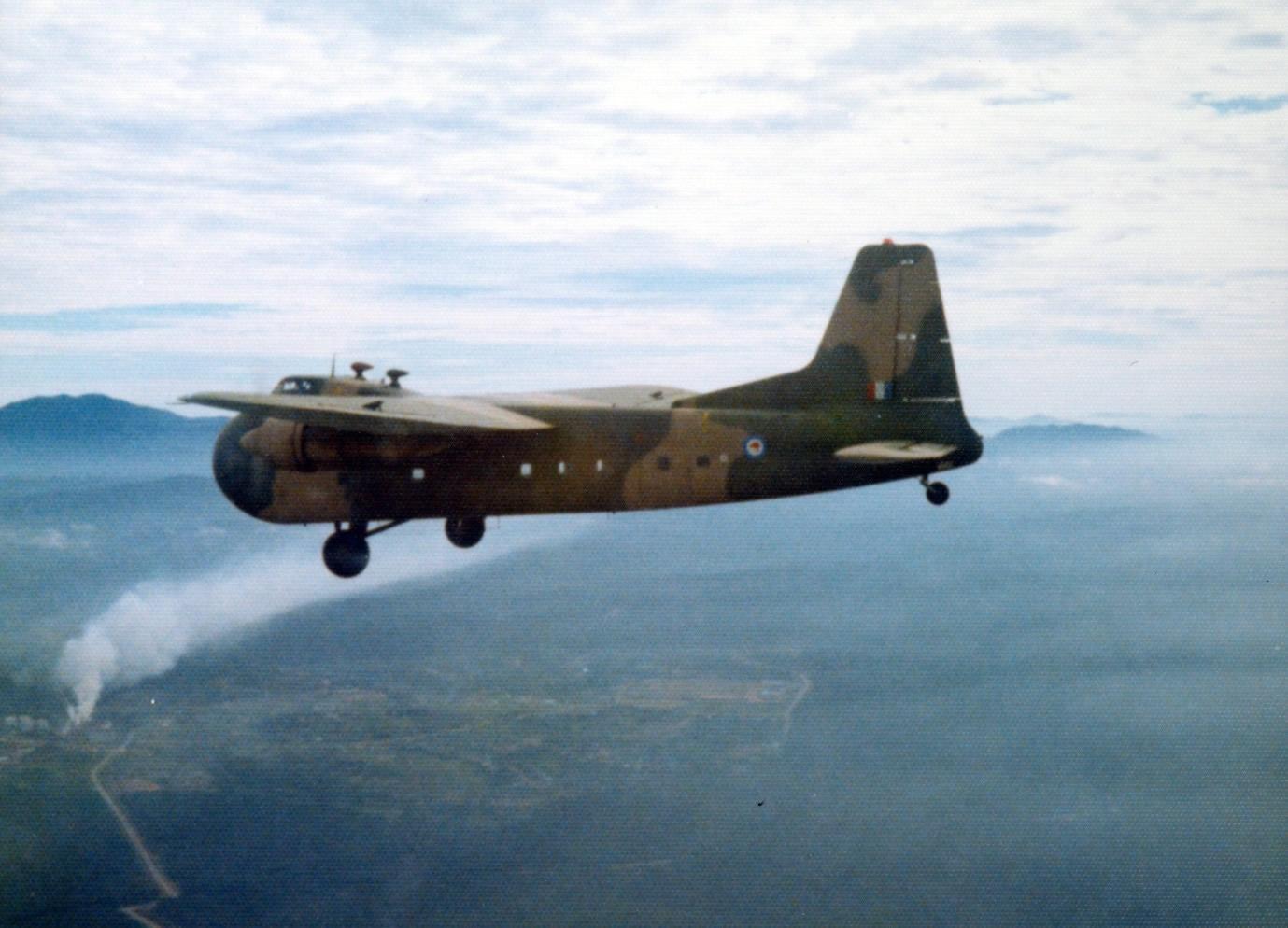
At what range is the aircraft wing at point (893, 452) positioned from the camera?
105 feet

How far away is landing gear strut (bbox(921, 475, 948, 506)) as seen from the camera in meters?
31.2

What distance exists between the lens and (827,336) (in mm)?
35031

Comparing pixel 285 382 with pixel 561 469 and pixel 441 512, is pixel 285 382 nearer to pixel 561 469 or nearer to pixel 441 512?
pixel 441 512

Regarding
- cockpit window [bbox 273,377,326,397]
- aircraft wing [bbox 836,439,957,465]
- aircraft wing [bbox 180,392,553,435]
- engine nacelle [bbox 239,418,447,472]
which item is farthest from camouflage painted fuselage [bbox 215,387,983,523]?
cockpit window [bbox 273,377,326,397]

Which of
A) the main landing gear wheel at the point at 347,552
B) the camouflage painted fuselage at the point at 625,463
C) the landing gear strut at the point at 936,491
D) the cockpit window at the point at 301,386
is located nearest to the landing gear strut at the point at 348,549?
the main landing gear wheel at the point at 347,552

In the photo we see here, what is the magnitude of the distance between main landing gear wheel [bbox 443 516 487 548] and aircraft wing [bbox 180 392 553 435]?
4691 millimetres

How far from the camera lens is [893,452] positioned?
32.3 m

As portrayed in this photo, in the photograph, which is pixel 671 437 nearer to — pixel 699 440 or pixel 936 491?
pixel 699 440

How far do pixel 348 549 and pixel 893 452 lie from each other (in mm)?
18237

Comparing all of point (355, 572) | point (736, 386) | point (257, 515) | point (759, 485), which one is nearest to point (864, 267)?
point (736, 386)

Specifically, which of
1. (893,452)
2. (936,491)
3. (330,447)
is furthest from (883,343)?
(330,447)

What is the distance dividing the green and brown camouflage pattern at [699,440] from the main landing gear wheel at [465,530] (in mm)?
2531

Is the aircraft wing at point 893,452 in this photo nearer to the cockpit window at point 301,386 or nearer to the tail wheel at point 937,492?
the tail wheel at point 937,492

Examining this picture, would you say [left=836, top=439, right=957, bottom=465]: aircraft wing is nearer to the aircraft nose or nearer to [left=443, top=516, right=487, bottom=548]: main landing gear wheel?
[left=443, top=516, right=487, bottom=548]: main landing gear wheel
